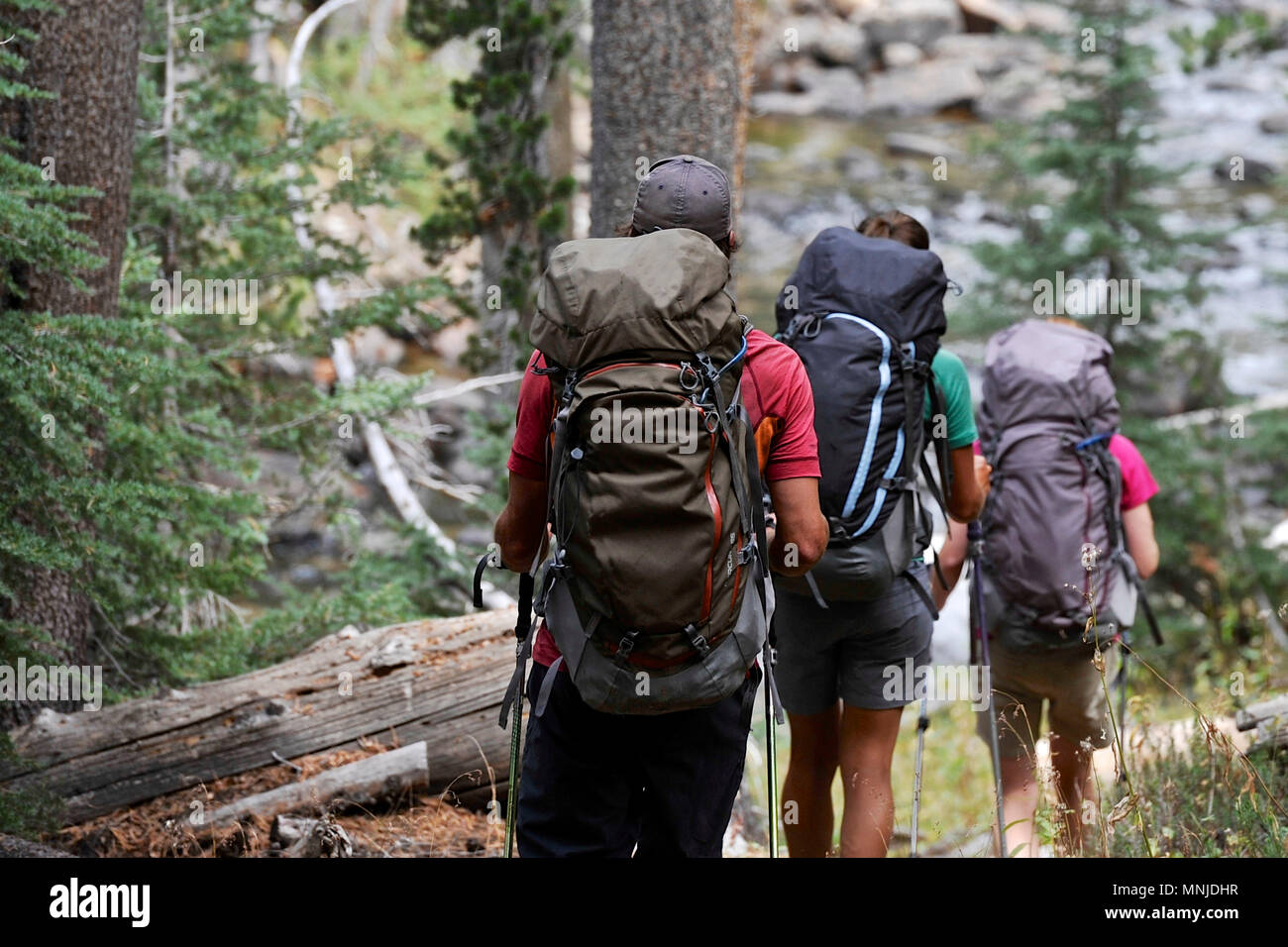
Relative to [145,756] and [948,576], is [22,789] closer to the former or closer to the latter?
[145,756]

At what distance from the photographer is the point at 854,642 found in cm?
416

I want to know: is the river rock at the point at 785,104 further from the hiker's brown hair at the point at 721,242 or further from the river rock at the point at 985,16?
the hiker's brown hair at the point at 721,242

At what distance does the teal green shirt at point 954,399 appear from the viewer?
13.2 feet

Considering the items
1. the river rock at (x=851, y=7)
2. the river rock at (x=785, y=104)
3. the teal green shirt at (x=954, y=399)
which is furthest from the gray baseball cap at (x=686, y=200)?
the river rock at (x=851, y=7)

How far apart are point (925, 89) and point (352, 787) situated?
27.1m

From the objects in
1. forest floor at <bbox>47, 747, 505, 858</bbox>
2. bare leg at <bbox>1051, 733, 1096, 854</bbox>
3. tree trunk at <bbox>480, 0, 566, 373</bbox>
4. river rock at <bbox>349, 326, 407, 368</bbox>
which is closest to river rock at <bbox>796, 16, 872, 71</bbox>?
river rock at <bbox>349, 326, 407, 368</bbox>

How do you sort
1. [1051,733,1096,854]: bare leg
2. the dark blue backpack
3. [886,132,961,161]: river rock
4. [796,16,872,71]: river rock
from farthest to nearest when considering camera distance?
[796,16,872,71]: river rock → [886,132,961,161]: river rock → [1051,733,1096,854]: bare leg → the dark blue backpack

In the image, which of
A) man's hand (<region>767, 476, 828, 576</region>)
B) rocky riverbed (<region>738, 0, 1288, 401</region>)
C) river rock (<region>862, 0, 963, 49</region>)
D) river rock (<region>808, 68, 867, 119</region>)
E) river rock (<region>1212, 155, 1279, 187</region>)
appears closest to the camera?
man's hand (<region>767, 476, 828, 576</region>)

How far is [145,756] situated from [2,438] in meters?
1.39

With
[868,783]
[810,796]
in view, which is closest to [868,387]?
[868,783]

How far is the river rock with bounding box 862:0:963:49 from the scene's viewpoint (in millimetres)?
31172

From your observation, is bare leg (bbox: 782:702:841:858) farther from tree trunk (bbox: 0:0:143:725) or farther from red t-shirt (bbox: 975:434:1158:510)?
tree trunk (bbox: 0:0:143:725)

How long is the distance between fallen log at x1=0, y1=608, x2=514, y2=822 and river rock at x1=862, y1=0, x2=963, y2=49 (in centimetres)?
2940
